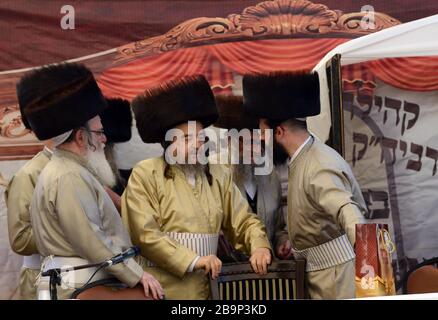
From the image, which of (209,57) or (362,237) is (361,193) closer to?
(362,237)

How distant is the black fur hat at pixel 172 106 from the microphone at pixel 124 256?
0.43 meters

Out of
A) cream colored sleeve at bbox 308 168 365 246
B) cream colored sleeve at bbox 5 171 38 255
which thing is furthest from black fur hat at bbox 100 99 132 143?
cream colored sleeve at bbox 308 168 365 246

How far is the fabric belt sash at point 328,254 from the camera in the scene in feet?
12.8

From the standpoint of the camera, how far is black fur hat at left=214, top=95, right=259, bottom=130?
155 inches

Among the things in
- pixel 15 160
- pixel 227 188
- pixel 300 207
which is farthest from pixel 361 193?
pixel 15 160

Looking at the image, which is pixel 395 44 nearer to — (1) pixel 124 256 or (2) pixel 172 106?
(2) pixel 172 106

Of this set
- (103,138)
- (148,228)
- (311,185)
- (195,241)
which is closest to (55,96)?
(103,138)

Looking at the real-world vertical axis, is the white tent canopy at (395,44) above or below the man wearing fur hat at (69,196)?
above

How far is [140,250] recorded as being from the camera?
156 inches

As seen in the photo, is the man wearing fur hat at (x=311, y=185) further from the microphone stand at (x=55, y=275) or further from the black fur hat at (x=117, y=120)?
the microphone stand at (x=55, y=275)

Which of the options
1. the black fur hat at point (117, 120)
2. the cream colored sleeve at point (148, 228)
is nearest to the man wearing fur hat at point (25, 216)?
the black fur hat at point (117, 120)

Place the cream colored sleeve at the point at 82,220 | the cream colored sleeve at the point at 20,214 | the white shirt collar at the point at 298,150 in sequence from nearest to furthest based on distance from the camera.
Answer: the cream colored sleeve at the point at 82,220
the cream colored sleeve at the point at 20,214
the white shirt collar at the point at 298,150

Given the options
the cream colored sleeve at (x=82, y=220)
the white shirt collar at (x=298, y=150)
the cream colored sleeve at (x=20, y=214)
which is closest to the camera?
the cream colored sleeve at (x=82, y=220)

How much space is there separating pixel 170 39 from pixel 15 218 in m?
0.92
